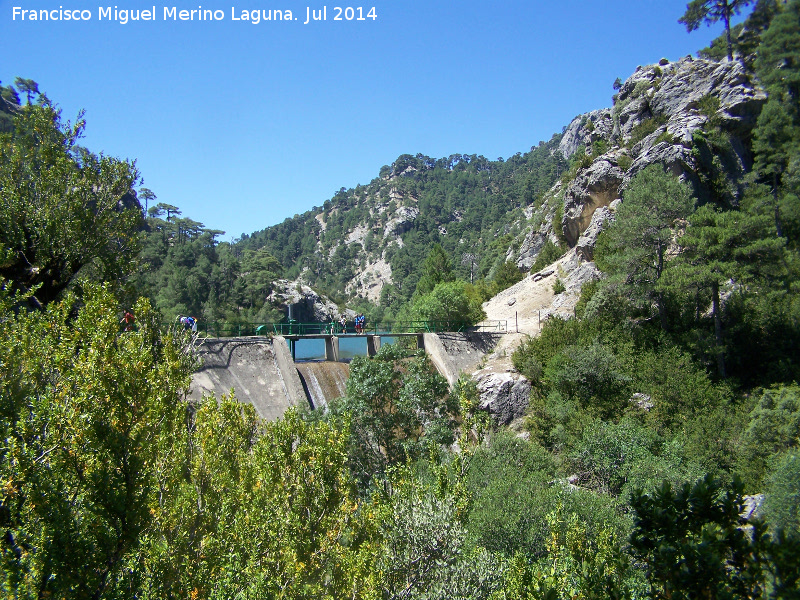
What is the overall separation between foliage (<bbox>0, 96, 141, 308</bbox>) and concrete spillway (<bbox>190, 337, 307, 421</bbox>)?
8.24 metres

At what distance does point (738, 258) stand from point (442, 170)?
164534mm

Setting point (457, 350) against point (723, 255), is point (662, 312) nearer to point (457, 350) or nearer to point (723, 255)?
point (723, 255)

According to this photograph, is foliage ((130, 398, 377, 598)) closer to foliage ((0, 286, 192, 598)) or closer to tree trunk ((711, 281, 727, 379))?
foliage ((0, 286, 192, 598))

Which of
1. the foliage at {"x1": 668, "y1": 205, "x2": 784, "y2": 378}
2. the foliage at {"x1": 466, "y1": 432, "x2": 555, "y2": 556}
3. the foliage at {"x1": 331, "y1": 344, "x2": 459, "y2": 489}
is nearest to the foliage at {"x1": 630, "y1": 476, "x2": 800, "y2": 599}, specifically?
the foliage at {"x1": 466, "y1": 432, "x2": 555, "y2": 556}

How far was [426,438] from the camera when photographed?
19.7 m

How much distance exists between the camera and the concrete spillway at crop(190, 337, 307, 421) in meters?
24.7

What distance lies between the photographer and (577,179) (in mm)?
42656

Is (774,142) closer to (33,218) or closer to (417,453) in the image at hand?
(417,453)

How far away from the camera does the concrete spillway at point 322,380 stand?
2755 cm

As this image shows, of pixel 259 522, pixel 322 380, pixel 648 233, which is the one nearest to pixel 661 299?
pixel 648 233

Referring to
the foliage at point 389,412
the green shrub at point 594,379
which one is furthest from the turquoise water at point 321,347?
the foliage at point 389,412

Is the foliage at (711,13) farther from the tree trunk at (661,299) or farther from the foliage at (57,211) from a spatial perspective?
the foliage at (57,211)

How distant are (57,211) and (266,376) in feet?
42.7

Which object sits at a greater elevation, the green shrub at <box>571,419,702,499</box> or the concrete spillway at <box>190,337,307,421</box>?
the concrete spillway at <box>190,337,307,421</box>
